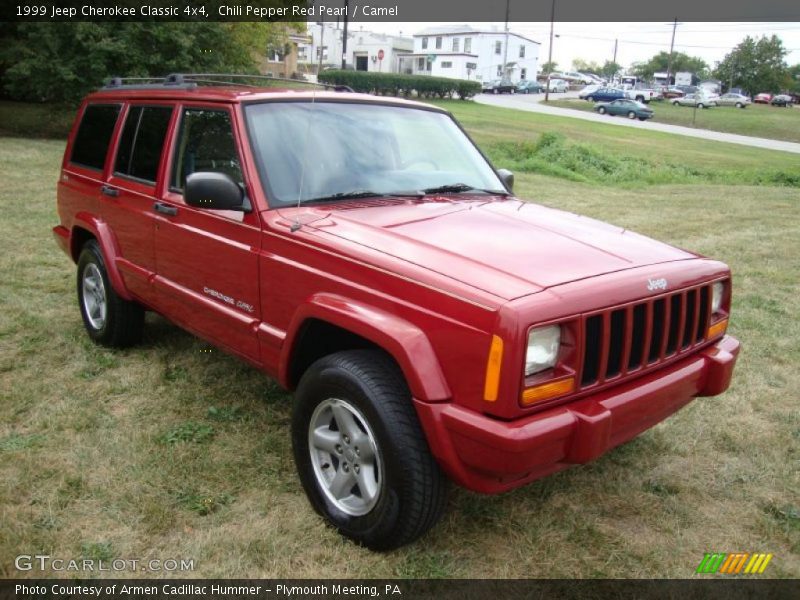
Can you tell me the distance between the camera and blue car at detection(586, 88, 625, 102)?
169ft

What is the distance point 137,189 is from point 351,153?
154cm

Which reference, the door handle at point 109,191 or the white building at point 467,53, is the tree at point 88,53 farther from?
the white building at point 467,53

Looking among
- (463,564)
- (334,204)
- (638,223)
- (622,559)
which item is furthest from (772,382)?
(638,223)

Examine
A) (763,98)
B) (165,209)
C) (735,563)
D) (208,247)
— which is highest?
(763,98)

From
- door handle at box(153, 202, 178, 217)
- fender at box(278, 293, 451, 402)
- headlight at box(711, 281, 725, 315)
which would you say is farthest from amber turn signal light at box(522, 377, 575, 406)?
door handle at box(153, 202, 178, 217)

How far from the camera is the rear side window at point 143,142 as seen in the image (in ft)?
14.2

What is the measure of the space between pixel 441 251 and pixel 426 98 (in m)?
46.6

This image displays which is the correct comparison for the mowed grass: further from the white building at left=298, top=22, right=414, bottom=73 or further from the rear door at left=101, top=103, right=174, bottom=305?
the white building at left=298, top=22, right=414, bottom=73

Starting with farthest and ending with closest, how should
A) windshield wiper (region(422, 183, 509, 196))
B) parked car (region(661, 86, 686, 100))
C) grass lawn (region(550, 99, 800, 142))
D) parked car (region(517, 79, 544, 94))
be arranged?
parked car (region(517, 79, 544, 94)), parked car (region(661, 86, 686, 100)), grass lawn (region(550, 99, 800, 142)), windshield wiper (region(422, 183, 509, 196))

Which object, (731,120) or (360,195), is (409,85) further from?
(360,195)

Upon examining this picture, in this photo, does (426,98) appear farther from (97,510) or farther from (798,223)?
(97,510)

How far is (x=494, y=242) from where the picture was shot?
3.07 m

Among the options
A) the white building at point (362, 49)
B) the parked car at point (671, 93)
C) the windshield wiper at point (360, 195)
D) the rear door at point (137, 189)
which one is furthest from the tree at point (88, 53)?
the white building at point (362, 49)

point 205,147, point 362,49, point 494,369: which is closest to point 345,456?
point 494,369
